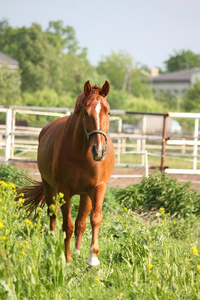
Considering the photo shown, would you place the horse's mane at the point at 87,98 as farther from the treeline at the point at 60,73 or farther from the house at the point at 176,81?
the house at the point at 176,81

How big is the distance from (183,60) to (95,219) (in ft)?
308

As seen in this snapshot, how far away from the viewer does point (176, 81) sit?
7594 centimetres

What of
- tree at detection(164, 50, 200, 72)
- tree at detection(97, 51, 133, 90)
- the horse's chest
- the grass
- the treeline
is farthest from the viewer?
tree at detection(164, 50, 200, 72)

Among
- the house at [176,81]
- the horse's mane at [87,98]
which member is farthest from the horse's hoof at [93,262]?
the house at [176,81]

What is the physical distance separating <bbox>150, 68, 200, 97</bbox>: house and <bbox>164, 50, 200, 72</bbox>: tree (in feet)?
43.9

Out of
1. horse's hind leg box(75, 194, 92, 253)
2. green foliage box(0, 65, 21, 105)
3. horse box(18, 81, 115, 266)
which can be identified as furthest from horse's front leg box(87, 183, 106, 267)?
green foliage box(0, 65, 21, 105)

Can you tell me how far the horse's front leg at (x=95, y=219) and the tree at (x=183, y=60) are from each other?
89775 millimetres

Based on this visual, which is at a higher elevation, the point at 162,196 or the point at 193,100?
the point at 193,100

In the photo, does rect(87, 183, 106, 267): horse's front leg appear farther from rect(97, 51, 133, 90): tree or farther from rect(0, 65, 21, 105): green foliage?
rect(97, 51, 133, 90): tree

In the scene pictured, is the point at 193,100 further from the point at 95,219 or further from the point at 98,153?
the point at 98,153

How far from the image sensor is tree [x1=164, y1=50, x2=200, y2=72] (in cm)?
9312

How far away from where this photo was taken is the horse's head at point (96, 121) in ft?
12.0

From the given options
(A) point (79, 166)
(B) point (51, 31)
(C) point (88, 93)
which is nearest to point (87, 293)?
(A) point (79, 166)

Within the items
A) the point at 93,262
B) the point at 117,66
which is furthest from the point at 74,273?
the point at 117,66
